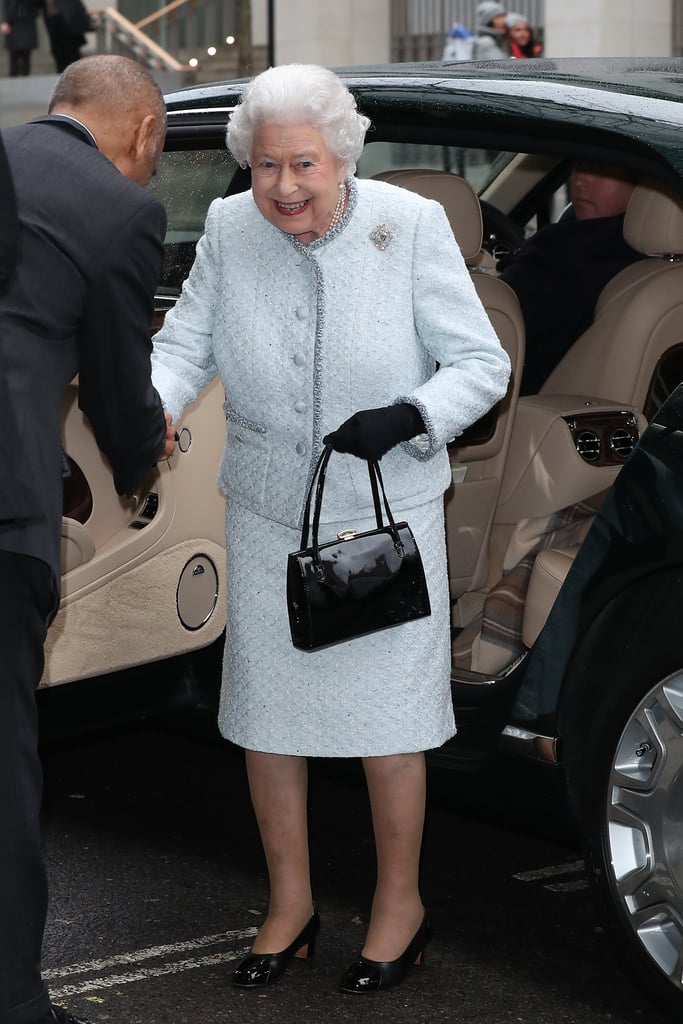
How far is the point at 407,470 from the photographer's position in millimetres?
3164

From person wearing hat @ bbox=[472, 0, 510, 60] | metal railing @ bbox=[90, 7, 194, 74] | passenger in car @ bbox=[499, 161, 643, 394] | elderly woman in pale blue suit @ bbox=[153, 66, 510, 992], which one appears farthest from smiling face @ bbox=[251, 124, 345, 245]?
metal railing @ bbox=[90, 7, 194, 74]

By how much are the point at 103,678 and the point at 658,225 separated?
66.3 inches

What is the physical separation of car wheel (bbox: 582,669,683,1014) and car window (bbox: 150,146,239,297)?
1.54 m

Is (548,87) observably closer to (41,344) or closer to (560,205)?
(41,344)

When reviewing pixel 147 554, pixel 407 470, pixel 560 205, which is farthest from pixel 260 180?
pixel 560 205

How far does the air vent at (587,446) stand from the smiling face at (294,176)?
120cm

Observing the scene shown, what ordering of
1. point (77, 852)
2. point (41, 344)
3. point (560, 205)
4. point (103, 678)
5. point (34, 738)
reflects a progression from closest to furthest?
point (41, 344) → point (34, 738) → point (103, 678) → point (77, 852) → point (560, 205)

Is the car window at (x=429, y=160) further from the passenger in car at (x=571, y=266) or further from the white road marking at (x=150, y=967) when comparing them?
the white road marking at (x=150, y=967)

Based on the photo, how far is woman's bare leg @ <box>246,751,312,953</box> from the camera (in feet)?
10.9

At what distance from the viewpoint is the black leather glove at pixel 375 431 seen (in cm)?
297

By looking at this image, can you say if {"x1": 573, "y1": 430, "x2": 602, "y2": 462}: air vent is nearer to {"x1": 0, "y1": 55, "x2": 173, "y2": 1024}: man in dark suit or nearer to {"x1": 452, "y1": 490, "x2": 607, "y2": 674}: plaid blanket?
{"x1": 452, "y1": 490, "x2": 607, "y2": 674}: plaid blanket

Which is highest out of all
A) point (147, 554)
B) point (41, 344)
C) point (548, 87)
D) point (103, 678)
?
point (548, 87)

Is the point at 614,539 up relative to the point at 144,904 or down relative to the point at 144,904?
up

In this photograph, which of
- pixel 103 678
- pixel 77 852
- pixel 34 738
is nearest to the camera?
pixel 34 738
